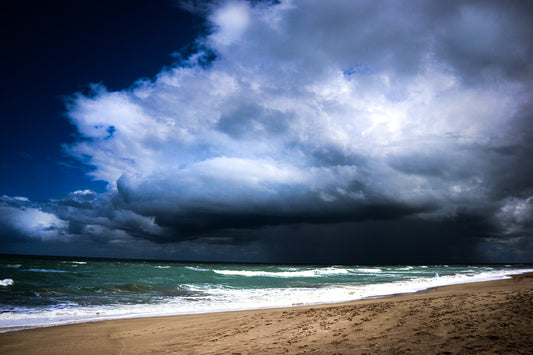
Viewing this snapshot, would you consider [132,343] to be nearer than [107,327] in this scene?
Yes

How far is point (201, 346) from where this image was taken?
7234mm

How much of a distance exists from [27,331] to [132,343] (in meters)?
4.53

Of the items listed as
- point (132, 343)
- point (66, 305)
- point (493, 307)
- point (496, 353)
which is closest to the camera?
point (496, 353)

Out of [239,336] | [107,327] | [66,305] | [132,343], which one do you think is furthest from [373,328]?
[66,305]

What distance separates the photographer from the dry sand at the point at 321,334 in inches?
235

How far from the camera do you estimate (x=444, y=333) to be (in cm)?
652

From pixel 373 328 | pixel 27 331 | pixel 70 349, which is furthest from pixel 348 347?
pixel 27 331

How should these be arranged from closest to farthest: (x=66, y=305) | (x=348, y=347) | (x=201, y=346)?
1. (x=348, y=347)
2. (x=201, y=346)
3. (x=66, y=305)

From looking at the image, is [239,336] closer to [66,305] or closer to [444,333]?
[444,333]

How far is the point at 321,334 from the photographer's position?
746cm

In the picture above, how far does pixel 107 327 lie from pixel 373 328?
874 cm

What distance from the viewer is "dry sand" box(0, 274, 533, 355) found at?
5980 millimetres

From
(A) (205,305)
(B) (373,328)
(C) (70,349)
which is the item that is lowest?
(A) (205,305)

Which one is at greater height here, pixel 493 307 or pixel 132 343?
pixel 493 307
